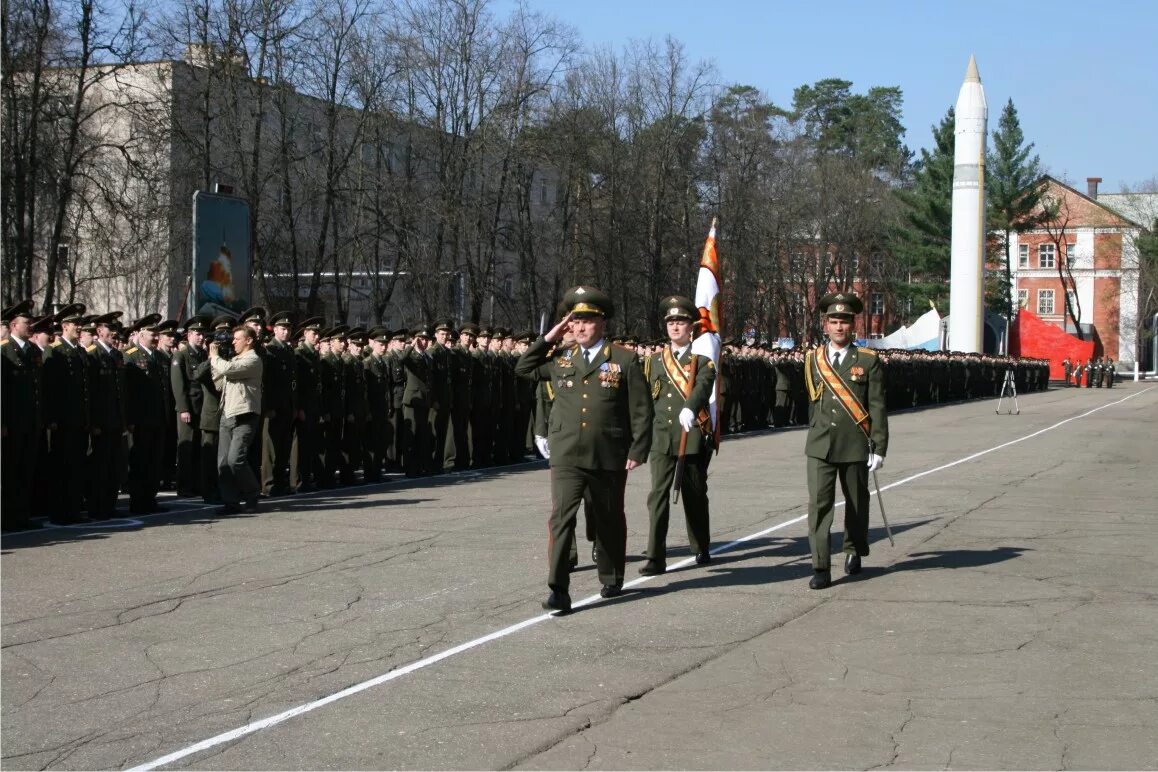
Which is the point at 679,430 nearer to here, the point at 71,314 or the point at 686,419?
the point at 686,419

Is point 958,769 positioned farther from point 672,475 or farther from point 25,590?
point 25,590

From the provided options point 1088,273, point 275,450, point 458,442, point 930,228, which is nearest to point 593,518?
point 275,450

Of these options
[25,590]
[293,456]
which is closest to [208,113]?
[293,456]

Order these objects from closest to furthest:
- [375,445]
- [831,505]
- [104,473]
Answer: [831,505], [104,473], [375,445]

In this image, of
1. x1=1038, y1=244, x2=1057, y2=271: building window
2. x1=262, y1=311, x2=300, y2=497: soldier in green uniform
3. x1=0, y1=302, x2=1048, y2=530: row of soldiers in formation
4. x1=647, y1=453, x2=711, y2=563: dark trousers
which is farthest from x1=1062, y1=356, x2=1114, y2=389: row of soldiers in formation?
x1=647, y1=453, x2=711, y2=563: dark trousers

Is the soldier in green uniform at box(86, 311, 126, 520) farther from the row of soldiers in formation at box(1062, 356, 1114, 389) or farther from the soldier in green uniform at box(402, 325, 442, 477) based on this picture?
the row of soldiers in formation at box(1062, 356, 1114, 389)

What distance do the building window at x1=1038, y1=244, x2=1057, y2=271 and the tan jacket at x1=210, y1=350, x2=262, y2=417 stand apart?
102 meters

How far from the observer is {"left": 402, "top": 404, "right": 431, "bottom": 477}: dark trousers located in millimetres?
18297

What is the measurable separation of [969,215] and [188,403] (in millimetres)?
60327

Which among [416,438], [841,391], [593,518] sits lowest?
[593,518]

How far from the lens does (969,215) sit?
228ft

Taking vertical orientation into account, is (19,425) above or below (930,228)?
below

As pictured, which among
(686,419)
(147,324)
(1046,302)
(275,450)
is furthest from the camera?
(1046,302)

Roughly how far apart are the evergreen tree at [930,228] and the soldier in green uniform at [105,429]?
2878 inches
